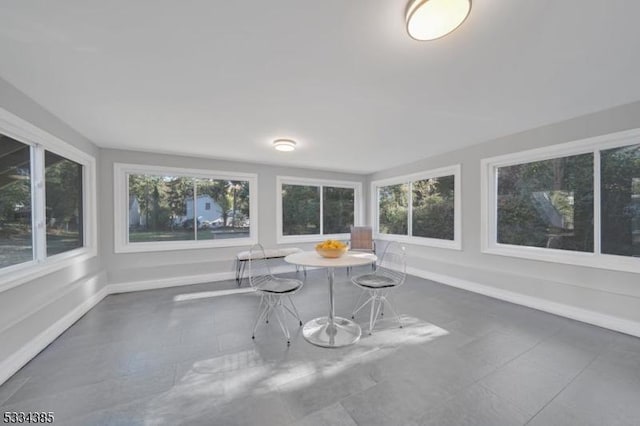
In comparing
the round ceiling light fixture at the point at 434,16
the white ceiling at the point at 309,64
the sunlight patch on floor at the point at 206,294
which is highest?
the white ceiling at the point at 309,64

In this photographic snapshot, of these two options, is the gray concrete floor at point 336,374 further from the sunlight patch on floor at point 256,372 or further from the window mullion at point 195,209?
the window mullion at point 195,209

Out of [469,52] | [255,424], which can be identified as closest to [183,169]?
[255,424]

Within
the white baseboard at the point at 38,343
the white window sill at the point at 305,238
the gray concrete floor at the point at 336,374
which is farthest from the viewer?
the white window sill at the point at 305,238

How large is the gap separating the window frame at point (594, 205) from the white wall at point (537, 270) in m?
0.07

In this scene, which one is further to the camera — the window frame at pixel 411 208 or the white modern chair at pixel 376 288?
the window frame at pixel 411 208

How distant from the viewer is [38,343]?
219cm

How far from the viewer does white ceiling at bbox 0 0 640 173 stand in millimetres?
1370

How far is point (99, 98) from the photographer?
2289 mm

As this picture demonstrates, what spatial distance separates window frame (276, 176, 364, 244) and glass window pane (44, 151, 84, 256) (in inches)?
118

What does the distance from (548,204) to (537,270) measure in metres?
0.87

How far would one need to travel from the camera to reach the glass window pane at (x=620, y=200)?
2568mm

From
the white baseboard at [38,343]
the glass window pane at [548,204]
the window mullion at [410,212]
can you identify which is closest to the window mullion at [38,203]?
the white baseboard at [38,343]

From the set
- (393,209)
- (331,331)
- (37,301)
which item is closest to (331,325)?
(331,331)

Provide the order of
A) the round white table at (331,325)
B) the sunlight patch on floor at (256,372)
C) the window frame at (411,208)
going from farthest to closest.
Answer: the window frame at (411,208) < the round white table at (331,325) < the sunlight patch on floor at (256,372)
